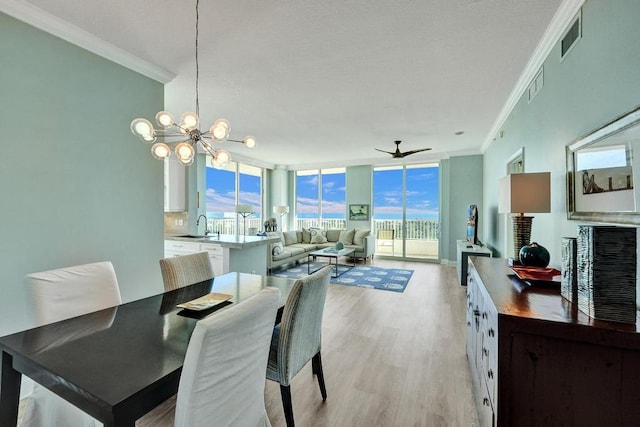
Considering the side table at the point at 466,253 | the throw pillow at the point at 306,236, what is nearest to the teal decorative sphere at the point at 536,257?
the side table at the point at 466,253

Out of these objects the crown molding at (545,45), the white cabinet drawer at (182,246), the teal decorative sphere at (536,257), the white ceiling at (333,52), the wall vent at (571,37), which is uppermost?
the white ceiling at (333,52)

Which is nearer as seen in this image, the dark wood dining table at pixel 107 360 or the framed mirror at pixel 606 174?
the dark wood dining table at pixel 107 360

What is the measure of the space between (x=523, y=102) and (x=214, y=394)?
12.5 ft

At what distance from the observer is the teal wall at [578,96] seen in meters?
1.33

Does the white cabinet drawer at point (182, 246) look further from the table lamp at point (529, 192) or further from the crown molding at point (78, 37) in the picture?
the table lamp at point (529, 192)

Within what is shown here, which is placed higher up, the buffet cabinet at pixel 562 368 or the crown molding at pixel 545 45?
the crown molding at pixel 545 45

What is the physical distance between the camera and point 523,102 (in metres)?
3.03

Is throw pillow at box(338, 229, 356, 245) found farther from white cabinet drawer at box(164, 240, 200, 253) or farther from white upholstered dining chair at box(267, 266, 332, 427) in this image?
white upholstered dining chair at box(267, 266, 332, 427)

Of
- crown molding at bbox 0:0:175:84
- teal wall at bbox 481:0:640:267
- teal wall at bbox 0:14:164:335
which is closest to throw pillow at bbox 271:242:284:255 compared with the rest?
teal wall at bbox 0:14:164:335

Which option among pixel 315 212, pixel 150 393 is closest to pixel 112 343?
pixel 150 393

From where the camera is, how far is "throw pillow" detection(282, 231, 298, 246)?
7330mm

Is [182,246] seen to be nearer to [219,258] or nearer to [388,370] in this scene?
[219,258]

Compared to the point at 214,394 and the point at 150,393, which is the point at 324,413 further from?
the point at 150,393

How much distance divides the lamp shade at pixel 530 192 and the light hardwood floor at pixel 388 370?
1436 millimetres
